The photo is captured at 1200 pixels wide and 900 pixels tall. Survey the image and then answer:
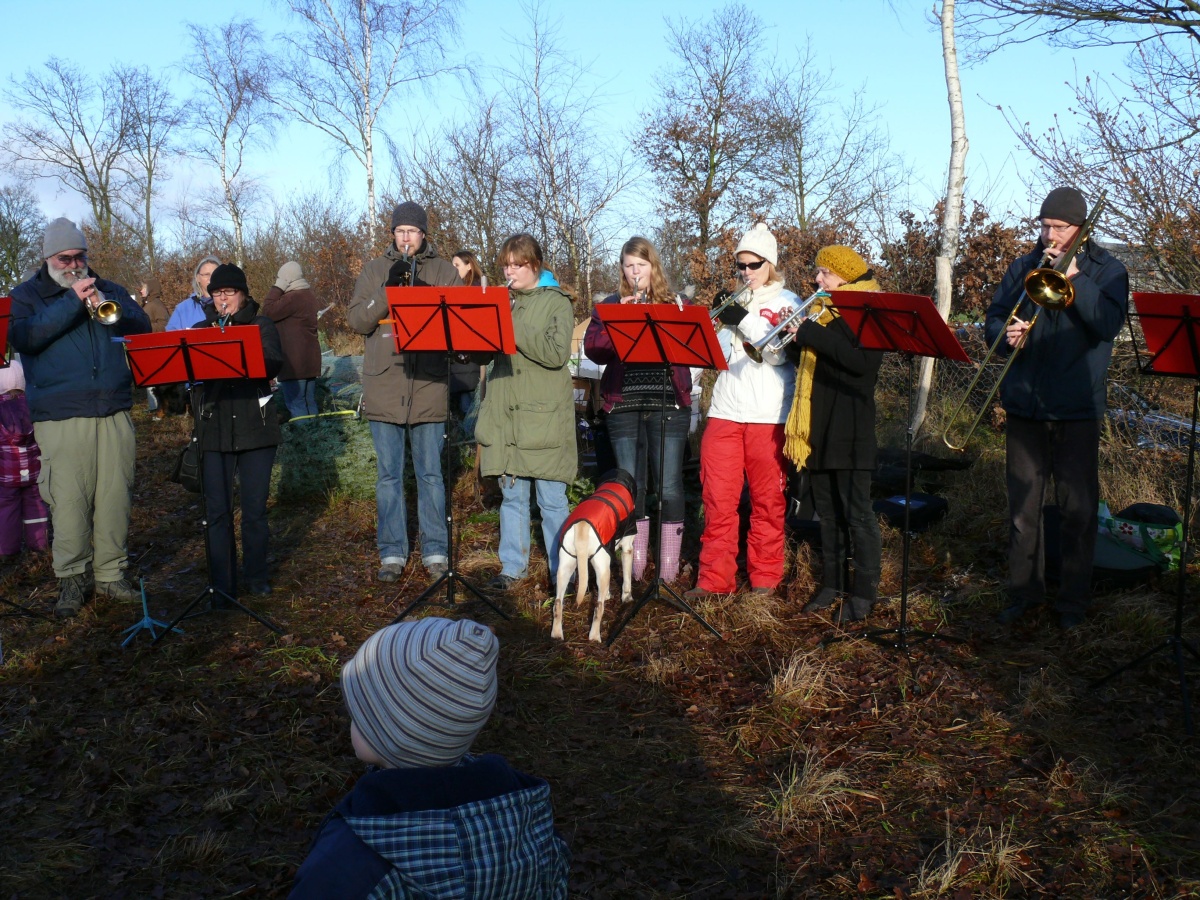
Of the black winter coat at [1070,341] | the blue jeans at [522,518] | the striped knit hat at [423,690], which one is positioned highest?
the black winter coat at [1070,341]

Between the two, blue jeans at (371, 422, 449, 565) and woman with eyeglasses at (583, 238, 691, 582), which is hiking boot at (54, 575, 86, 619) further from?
woman with eyeglasses at (583, 238, 691, 582)

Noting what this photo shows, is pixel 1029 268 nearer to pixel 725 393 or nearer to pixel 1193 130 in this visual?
pixel 725 393

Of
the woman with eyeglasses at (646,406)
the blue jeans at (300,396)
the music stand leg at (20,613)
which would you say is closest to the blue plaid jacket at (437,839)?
the woman with eyeglasses at (646,406)

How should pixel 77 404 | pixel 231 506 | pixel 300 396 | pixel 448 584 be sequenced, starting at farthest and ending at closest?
1. pixel 300 396
2. pixel 448 584
3. pixel 231 506
4. pixel 77 404

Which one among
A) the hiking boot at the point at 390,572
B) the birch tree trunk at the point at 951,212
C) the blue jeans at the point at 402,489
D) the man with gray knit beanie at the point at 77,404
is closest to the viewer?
the man with gray knit beanie at the point at 77,404

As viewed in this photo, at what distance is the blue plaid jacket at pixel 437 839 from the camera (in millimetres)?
1586

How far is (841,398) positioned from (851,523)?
27.4 inches

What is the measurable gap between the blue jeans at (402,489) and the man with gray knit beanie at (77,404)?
148 centimetres

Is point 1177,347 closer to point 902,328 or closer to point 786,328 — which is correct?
point 902,328

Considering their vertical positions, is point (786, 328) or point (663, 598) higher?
point (786, 328)

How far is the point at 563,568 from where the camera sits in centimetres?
537

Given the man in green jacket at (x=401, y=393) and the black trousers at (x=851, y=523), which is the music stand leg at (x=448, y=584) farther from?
the black trousers at (x=851, y=523)

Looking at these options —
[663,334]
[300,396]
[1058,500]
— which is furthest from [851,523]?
[300,396]

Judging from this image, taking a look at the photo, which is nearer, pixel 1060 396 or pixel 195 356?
pixel 1060 396
